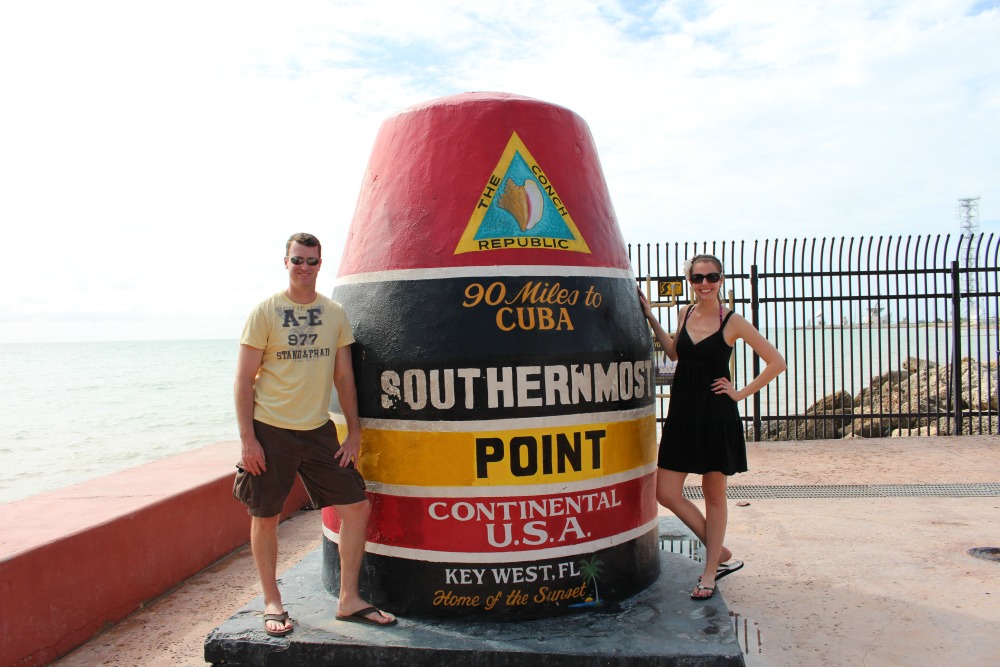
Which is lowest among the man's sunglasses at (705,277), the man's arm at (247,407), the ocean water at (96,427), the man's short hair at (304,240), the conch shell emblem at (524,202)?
the ocean water at (96,427)

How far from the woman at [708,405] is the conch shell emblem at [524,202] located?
92cm

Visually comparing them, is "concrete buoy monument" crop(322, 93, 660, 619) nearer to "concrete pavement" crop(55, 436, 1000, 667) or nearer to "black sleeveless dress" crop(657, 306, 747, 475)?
"black sleeveless dress" crop(657, 306, 747, 475)

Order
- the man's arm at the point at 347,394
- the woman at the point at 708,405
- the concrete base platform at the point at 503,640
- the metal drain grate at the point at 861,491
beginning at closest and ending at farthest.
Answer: the concrete base platform at the point at 503,640 → the man's arm at the point at 347,394 → the woman at the point at 708,405 → the metal drain grate at the point at 861,491

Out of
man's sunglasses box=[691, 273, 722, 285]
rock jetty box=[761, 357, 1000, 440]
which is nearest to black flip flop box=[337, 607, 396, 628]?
man's sunglasses box=[691, 273, 722, 285]

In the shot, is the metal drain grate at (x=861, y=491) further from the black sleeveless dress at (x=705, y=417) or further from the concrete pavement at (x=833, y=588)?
the black sleeveless dress at (x=705, y=417)

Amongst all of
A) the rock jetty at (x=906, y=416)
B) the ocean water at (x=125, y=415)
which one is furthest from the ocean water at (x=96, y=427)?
the rock jetty at (x=906, y=416)

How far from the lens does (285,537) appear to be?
653 cm

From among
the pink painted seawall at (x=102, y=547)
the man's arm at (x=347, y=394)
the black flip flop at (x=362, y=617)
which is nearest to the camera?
the black flip flop at (x=362, y=617)

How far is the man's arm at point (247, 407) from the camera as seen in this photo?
11.6ft

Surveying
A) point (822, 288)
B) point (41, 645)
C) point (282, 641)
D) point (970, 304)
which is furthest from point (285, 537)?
point (970, 304)

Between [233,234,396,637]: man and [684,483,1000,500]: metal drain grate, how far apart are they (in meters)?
4.84

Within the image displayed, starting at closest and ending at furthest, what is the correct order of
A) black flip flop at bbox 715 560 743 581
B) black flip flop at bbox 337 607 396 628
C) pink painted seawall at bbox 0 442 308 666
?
black flip flop at bbox 337 607 396 628 → pink painted seawall at bbox 0 442 308 666 → black flip flop at bbox 715 560 743 581

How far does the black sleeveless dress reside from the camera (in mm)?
4004

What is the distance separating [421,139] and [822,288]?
347 inches
